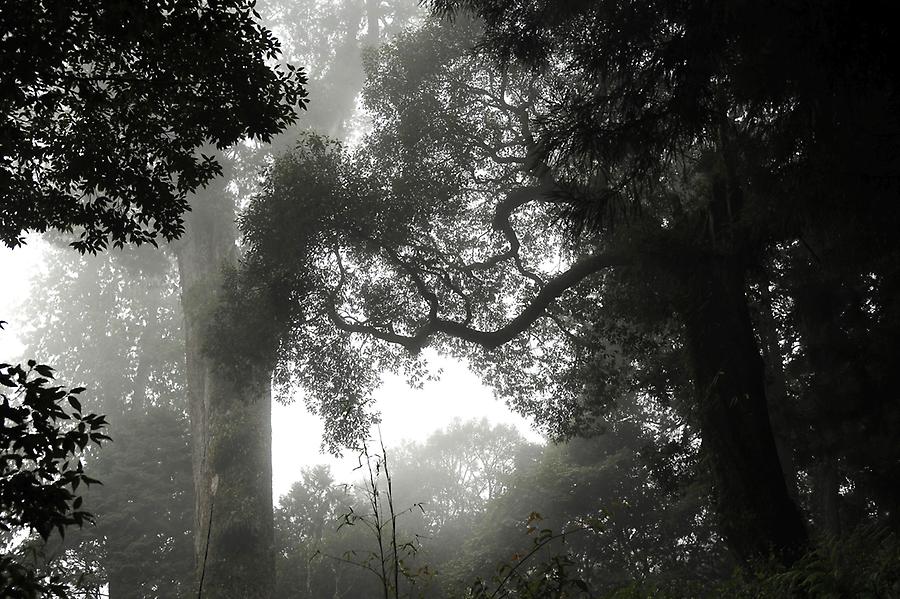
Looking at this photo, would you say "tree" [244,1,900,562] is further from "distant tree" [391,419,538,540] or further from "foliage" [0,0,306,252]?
"distant tree" [391,419,538,540]

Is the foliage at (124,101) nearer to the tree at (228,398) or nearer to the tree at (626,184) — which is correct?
the tree at (626,184)

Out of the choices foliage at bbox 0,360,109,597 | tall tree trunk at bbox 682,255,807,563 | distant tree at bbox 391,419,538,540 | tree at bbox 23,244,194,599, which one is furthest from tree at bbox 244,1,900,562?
distant tree at bbox 391,419,538,540

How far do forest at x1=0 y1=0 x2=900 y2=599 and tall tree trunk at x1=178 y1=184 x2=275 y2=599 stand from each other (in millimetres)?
98

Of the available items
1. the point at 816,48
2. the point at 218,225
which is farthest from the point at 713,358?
the point at 218,225

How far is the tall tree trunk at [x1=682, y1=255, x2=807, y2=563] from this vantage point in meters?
8.24

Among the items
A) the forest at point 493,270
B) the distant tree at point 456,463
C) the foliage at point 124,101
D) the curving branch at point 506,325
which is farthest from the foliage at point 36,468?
the distant tree at point 456,463

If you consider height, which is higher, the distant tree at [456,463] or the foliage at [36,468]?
the distant tree at [456,463]

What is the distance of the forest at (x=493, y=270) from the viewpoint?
5.02 meters

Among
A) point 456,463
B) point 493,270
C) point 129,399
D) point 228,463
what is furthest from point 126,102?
point 456,463

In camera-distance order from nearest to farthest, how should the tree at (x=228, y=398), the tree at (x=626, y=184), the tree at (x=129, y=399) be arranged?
the tree at (x=626, y=184) → the tree at (x=228, y=398) → the tree at (x=129, y=399)

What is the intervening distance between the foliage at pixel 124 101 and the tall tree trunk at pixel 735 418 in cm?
707

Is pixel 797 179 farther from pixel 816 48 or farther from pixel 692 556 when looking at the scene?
pixel 692 556

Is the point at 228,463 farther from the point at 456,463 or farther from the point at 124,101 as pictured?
the point at 456,463

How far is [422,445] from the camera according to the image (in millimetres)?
50406
